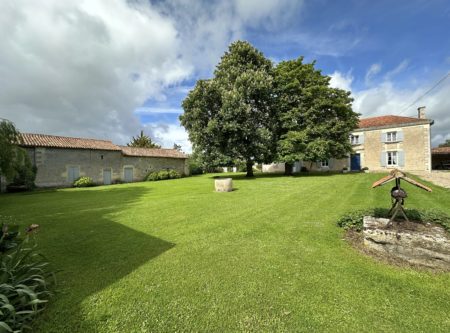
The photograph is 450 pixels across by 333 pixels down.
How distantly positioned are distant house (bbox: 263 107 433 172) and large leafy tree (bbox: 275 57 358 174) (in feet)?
19.1

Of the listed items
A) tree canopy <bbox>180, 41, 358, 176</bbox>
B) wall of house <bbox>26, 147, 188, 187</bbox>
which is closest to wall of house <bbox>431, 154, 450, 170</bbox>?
tree canopy <bbox>180, 41, 358, 176</bbox>

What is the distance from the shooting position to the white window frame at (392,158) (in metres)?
22.8

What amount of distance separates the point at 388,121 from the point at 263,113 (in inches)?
615

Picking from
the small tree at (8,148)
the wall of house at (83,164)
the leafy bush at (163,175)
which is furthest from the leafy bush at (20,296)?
the leafy bush at (163,175)

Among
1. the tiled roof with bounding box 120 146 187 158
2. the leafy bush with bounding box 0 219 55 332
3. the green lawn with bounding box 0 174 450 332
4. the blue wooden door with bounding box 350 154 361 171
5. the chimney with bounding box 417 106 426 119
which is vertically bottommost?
the green lawn with bounding box 0 174 450 332

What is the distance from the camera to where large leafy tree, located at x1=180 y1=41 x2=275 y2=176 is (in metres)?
17.4

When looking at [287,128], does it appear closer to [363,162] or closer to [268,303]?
[363,162]

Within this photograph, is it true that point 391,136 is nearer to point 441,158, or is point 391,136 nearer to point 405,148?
point 405,148


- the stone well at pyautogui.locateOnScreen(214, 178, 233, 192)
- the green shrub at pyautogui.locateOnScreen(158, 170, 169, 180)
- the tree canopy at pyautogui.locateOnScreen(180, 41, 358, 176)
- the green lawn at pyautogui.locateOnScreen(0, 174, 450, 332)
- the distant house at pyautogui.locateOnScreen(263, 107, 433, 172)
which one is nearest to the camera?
the green lawn at pyautogui.locateOnScreen(0, 174, 450, 332)

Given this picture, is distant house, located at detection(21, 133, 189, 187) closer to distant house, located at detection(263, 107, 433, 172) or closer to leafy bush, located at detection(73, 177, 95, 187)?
leafy bush, located at detection(73, 177, 95, 187)

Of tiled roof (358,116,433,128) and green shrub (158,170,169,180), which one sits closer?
tiled roof (358,116,433,128)

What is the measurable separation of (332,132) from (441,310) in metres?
18.7

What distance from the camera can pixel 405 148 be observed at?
875 inches

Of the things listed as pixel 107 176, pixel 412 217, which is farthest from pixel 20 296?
pixel 107 176
